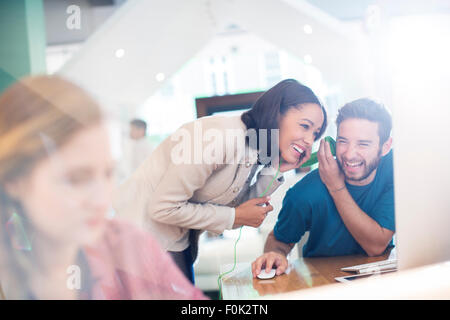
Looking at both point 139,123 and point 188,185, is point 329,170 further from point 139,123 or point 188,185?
Answer: point 139,123

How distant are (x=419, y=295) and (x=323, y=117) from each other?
0.59 m

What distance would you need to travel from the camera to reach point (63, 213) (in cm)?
113

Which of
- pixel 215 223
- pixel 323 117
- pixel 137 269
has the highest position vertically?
pixel 323 117

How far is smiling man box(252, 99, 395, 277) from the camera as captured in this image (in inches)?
47.9

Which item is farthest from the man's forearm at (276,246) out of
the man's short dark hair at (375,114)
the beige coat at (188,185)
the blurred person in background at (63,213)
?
the man's short dark hair at (375,114)

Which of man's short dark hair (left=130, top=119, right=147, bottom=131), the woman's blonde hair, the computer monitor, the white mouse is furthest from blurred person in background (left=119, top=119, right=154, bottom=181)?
the computer monitor

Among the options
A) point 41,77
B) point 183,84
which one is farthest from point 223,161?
point 41,77

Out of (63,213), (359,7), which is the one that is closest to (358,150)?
(359,7)

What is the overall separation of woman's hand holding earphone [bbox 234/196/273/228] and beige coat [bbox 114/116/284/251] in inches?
1.0

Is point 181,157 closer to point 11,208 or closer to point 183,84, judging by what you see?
point 183,84

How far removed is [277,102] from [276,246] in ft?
1.49

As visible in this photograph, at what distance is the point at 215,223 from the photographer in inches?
46.7

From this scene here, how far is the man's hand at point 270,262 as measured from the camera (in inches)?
47.5

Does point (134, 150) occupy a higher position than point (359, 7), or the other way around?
point (359, 7)
